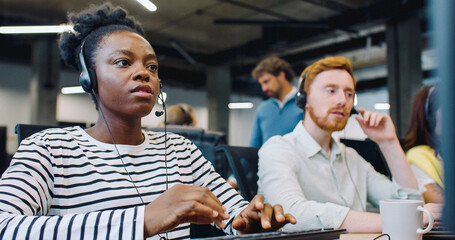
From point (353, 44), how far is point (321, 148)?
22.4ft

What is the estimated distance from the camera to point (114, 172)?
3.50ft

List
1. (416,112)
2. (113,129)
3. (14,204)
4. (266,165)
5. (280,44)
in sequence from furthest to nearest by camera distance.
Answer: (280,44)
(416,112)
(266,165)
(113,129)
(14,204)

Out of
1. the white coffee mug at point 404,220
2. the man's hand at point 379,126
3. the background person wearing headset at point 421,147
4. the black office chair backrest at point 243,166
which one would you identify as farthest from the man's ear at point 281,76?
the white coffee mug at point 404,220

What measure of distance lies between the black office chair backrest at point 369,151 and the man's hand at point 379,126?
241 millimetres

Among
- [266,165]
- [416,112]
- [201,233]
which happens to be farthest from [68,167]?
[416,112]

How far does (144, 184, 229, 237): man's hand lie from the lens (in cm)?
74

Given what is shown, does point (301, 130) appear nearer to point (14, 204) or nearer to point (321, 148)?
point (321, 148)

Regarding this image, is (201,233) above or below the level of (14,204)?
below

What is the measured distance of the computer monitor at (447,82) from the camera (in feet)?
0.87

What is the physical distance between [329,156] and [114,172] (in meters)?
0.94

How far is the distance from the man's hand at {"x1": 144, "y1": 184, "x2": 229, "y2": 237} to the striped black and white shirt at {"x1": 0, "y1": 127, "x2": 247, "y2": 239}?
0.02 metres

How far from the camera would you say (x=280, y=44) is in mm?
7738

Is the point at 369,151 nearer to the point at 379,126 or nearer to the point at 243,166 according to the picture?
the point at 379,126

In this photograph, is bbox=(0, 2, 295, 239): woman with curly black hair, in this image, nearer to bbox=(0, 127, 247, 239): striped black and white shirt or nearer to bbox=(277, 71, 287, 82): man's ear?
bbox=(0, 127, 247, 239): striped black and white shirt
